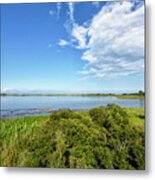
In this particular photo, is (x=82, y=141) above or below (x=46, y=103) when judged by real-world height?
below

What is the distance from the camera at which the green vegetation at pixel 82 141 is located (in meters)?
1.95

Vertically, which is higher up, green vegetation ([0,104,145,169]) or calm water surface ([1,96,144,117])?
calm water surface ([1,96,144,117])

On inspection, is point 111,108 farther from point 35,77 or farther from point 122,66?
point 35,77

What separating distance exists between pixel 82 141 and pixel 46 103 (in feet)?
0.82

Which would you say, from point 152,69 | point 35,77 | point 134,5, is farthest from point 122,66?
point 35,77

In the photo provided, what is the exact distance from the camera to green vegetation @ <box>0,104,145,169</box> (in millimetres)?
1945

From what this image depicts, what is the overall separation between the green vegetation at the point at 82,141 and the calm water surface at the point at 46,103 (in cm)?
2

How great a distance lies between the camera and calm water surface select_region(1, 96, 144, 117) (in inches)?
77.8

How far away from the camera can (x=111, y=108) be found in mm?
1983

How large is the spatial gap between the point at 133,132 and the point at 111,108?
0.15 m

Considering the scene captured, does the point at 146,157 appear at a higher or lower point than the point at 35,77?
lower

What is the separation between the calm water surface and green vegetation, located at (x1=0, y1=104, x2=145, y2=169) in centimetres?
2

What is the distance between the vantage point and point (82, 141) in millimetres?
1976

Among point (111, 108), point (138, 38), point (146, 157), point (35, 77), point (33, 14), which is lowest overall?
point (146, 157)
